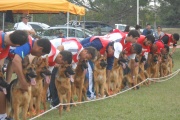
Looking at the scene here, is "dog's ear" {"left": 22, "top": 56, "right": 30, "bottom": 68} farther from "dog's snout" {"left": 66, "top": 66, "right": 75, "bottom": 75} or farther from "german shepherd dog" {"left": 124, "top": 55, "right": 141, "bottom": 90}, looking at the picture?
"german shepherd dog" {"left": 124, "top": 55, "right": 141, "bottom": 90}

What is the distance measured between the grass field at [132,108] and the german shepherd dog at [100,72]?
0.35 m

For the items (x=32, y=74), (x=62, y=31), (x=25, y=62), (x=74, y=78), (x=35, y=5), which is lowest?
(x=74, y=78)

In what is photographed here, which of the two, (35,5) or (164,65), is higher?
(35,5)

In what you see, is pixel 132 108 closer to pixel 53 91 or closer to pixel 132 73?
pixel 53 91

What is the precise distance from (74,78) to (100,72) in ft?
3.26

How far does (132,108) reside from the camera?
8.03m

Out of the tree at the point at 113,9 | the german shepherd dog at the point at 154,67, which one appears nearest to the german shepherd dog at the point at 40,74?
the german shepherd dog at the point at 154,67

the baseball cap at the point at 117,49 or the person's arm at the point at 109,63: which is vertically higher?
the baseball cap at the point at 117,49

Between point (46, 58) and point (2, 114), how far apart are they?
47.1 inches

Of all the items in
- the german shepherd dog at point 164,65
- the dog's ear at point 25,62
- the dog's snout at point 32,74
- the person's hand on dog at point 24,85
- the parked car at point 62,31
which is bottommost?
the german shepherd dog at point 164,65

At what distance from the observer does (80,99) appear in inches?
330

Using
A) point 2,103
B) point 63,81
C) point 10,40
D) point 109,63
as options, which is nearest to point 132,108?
point 63,81

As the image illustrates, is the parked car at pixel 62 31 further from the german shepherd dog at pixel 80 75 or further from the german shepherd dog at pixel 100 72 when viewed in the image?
the german shepherd dog at pixel 80 75

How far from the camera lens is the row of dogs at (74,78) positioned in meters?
6.32
